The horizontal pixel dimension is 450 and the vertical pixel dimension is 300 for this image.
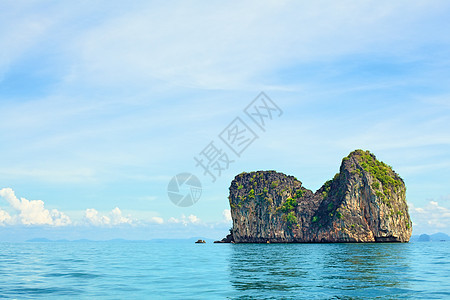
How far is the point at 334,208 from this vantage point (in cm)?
16875

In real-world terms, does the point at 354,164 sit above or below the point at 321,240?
above

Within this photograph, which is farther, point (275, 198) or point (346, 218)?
point (275, 198)

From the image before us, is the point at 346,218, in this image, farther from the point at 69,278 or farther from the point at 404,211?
the point at 69,278

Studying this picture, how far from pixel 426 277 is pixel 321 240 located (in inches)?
→ 5561

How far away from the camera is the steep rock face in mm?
154750

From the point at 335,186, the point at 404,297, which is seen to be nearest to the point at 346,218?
the point at 335,186

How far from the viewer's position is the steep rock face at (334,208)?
154750mm

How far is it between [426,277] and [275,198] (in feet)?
535

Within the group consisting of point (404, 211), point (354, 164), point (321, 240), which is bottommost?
point (321, 240)

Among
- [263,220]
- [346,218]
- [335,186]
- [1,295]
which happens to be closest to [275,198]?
[263,220]

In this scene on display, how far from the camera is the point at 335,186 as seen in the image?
577ft

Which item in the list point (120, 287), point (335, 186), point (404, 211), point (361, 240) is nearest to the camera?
point (120, 287)

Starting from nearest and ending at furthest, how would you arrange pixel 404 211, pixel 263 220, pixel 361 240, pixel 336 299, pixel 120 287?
1. pixel 336 299
2. pixel 120 287
3. pixel 361 240
4. pixel 404 211
5. pixel 263 220

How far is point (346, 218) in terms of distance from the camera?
15738 centimetres
